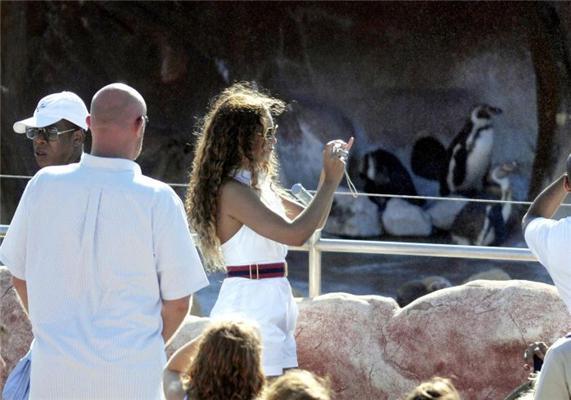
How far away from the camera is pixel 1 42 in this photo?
10727mm

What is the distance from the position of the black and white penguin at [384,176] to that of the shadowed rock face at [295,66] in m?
0.08

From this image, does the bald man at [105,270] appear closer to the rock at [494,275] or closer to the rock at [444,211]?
the rock at [494,275]

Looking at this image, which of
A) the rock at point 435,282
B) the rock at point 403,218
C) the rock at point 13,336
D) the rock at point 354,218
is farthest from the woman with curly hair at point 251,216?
the rock at point 403,218

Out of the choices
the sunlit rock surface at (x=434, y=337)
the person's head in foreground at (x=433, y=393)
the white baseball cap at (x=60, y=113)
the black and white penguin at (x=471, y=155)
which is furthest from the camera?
the black and white penguin at (x=471, y=155)

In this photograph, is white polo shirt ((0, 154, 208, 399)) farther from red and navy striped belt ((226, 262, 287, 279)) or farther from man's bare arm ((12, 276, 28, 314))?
red and navy striped belt ((226, 262, 287, 279))

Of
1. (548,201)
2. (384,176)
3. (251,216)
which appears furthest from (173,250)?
(384,176)

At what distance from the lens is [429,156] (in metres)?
10.6

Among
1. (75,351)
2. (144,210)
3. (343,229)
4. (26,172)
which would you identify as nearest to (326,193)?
(144,210)

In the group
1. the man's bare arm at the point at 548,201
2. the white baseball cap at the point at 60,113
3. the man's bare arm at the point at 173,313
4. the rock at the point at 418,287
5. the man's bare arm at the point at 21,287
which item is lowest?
the rock at the point at 418,287

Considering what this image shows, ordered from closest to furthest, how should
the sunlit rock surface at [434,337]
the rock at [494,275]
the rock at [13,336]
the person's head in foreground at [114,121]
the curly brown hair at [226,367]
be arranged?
the curly brown hair at [226,367]
the person's head in foreground at [114,121]
the sunlit rock surface at [434,337]
the rock at [13,336]
the rock at [494,275]

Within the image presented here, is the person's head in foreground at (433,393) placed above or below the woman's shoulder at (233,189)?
below

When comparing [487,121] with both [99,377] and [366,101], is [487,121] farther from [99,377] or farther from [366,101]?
[99,377]

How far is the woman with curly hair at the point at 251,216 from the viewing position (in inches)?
129

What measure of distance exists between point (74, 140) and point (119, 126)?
2.43ft
